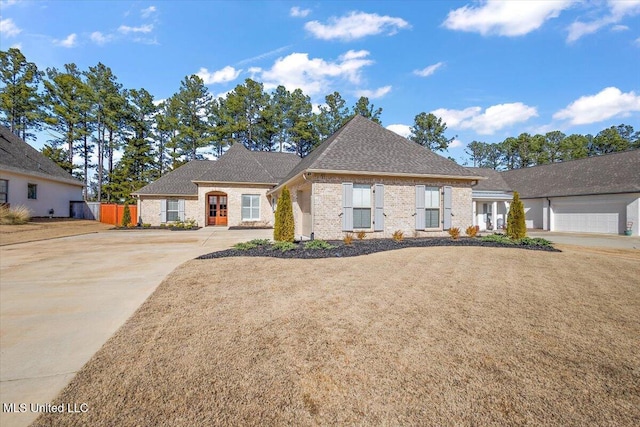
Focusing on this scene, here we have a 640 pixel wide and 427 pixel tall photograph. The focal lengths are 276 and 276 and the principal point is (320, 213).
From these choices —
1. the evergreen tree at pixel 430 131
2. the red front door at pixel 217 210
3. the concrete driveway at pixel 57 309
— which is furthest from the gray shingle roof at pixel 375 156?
the evergreen tree at pixel 430 131

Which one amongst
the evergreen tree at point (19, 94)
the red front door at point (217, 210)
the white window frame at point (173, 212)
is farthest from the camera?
the evergreen tree at point (19, 94)

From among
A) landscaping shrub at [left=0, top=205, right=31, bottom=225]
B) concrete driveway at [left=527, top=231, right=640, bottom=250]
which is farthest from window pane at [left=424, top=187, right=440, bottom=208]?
landscaping shrub at [left=0, top=205, right=31, bottom=225]

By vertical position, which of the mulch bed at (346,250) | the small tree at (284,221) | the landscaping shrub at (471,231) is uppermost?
the small tree at (284,221)

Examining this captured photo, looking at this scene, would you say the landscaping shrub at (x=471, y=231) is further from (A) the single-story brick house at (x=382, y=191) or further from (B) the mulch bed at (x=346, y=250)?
(B) the mulch bed at (x=346, y=250)

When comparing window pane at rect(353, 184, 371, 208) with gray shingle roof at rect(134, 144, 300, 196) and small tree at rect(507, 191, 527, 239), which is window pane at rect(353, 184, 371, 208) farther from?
gray shingle roof at rect(134, 144, 300, 196)

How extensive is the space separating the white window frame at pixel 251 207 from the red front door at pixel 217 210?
76.3 inches

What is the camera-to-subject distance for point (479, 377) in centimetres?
244

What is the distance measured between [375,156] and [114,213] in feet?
72.2

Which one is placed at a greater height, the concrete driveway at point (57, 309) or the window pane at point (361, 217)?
the window pane at point (361, 217)

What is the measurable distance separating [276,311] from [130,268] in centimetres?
475

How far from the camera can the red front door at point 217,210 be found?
20.4 metres

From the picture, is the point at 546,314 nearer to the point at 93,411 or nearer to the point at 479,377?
the point at 479,377

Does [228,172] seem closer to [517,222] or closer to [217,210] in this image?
[217,210]

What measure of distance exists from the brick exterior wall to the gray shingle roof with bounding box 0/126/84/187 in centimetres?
2031
